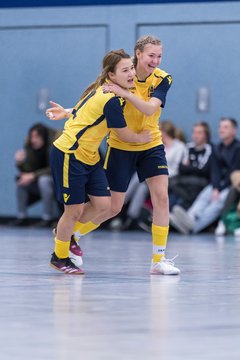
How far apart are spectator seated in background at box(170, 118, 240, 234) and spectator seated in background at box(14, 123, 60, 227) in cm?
208

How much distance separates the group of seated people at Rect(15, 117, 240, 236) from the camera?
14.4m

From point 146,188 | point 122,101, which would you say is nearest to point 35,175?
point 146,188

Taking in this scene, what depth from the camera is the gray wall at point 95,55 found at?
1573 cm

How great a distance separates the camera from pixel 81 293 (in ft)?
20.8

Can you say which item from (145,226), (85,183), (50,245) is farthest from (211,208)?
(85,183)

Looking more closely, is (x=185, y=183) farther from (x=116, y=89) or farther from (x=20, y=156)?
(x=116, y=89)

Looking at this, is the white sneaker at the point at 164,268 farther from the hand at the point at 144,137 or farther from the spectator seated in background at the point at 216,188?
the spectator seated in background at the point at 216,188

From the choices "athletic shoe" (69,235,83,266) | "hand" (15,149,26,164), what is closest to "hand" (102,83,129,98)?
"athletic shoe" (69,235,83,266)

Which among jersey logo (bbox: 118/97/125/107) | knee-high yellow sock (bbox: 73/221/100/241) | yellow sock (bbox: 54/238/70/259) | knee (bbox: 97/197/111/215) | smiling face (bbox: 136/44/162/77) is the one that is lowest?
yellow sock (bbox: 54/238/70/259)

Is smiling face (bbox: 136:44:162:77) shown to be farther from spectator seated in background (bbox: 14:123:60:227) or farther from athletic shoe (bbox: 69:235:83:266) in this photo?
spectator seated in background (bbox: 14:123:60:227)

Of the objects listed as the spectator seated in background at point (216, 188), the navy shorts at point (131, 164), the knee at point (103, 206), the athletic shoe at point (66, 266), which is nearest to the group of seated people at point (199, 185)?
the spectator seated in background at point (216, 188)

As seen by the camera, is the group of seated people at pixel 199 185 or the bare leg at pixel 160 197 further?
the group of seated people at pixel 199 185

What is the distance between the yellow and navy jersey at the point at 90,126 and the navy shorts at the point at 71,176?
4 centimetres

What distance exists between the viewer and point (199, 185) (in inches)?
586
